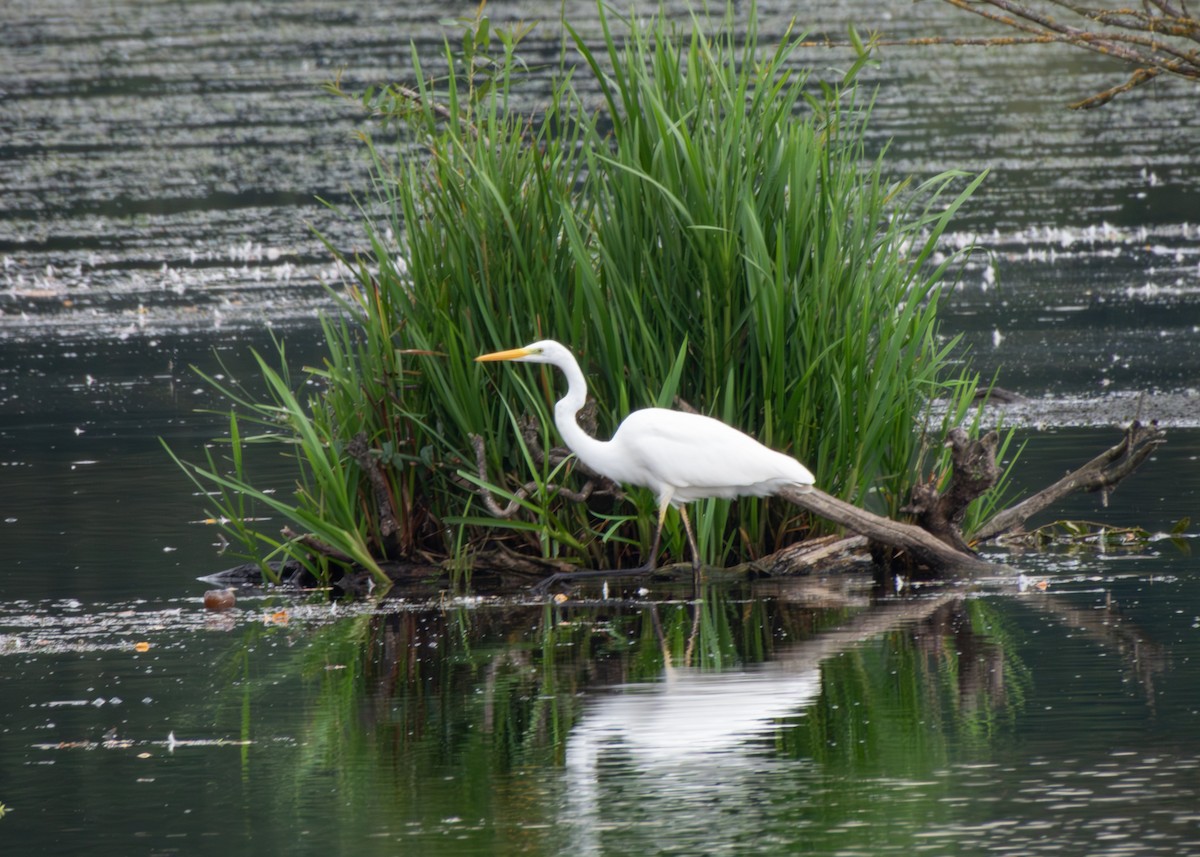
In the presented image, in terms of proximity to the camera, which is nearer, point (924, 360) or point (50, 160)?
point (924, 360)

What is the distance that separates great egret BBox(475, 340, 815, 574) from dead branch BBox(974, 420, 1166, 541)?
1297 millimetres

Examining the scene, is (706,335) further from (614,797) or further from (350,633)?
(614,797)

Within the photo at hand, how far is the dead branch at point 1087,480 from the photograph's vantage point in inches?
332

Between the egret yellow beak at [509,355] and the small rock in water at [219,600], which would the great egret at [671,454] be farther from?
the small rock in water at [219,600]

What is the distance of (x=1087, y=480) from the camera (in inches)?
339

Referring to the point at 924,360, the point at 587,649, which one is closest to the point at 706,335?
the point at 924,360

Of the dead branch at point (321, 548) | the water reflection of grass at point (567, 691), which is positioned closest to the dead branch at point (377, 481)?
the dead branch at point (321, 548)

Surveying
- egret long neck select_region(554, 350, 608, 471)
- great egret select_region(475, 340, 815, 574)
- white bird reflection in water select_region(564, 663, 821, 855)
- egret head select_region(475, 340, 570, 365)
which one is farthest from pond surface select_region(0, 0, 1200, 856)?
egret head select_region(475, 340, 570, 365)

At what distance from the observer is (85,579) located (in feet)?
29.4

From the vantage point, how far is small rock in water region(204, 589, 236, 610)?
8359mm

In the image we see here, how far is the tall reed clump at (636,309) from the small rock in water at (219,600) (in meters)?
0.45

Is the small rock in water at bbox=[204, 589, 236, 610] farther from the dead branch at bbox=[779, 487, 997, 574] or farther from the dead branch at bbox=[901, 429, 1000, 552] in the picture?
the dead branch at bbox=[901, 429, 1000, 552]

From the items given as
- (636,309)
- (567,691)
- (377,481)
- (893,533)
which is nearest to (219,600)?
(377,481)

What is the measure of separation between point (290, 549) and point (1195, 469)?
4597 millimetres
